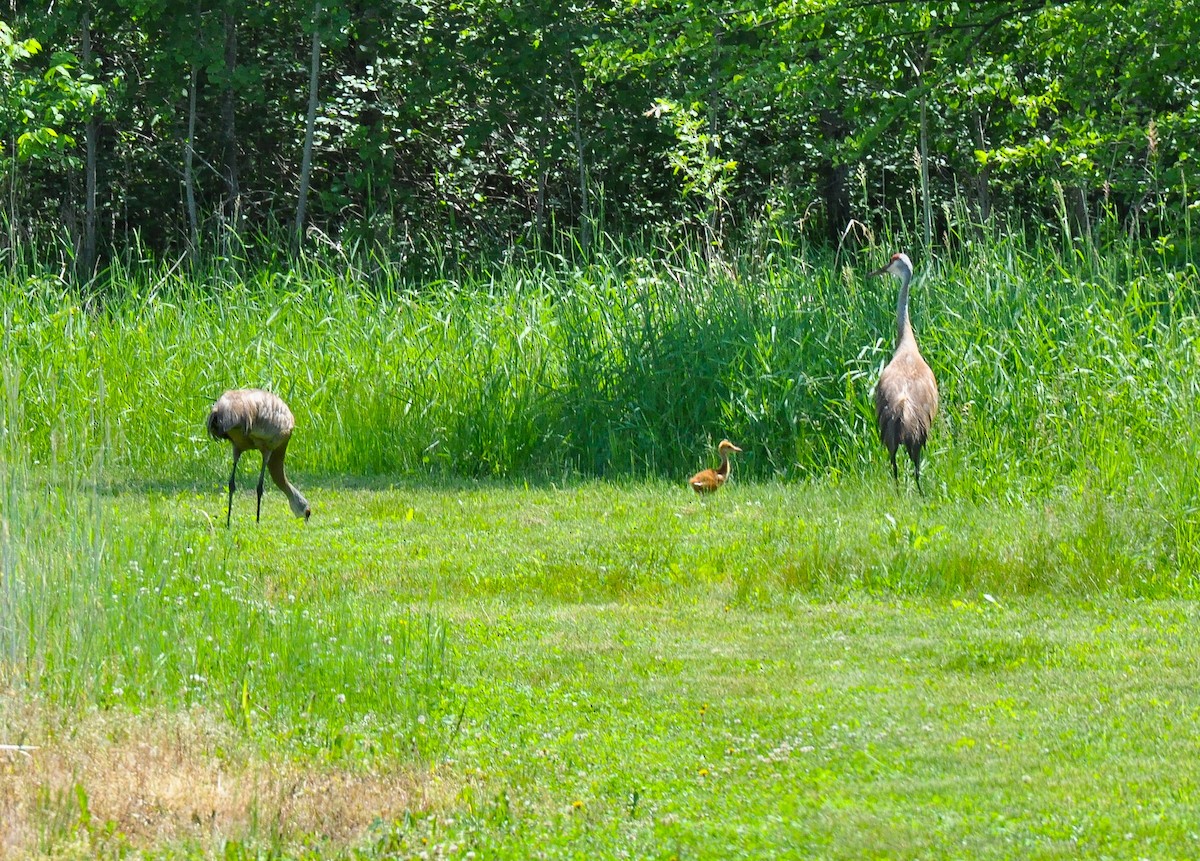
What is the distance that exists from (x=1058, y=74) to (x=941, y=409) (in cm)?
1001

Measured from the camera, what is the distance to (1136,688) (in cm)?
652


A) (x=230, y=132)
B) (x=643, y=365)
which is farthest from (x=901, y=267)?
(x=230, y=132)

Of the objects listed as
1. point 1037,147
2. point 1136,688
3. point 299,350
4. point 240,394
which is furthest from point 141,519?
point 1037,147

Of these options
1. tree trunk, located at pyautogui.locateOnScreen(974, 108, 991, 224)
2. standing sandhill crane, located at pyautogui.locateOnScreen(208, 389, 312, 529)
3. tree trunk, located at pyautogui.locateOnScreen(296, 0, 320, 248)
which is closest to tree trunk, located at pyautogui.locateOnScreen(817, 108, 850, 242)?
tree trunk, located at pyautogui.locateOnScreen(974, 108, 991, 224)

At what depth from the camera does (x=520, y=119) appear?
23.7 metres

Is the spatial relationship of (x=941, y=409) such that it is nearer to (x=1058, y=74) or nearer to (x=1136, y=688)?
(x=1136, y=688)

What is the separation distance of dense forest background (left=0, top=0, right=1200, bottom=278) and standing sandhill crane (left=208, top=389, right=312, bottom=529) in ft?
23.4

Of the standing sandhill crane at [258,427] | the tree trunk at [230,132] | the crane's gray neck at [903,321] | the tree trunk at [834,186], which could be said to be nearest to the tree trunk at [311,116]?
the tree trunk at [230,132]

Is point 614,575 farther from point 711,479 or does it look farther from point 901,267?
point 901,267

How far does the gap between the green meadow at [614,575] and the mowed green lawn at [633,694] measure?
0.08ft

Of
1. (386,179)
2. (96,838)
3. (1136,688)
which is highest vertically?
(386,179)

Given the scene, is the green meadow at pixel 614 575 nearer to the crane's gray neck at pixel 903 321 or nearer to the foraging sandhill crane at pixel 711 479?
the foraging sandhill crane at pixel 711 479

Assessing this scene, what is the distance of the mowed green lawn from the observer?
193 inches

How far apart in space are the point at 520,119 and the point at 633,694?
59.6 feet
